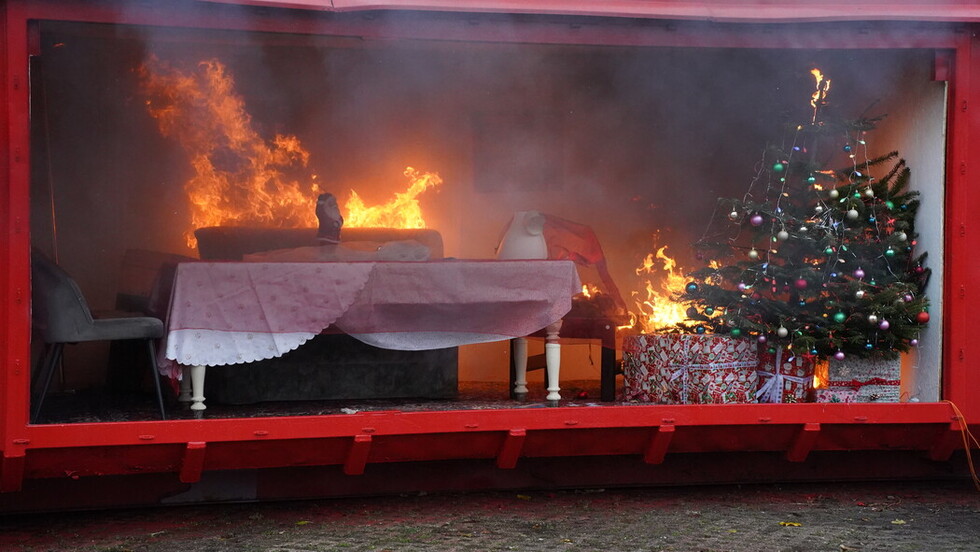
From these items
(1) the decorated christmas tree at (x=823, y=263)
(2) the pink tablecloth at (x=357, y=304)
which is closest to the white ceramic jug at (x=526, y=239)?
(2) the pink tablecloth at (x=357, y=304)

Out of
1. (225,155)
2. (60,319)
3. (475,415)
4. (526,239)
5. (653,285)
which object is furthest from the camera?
(653,285)

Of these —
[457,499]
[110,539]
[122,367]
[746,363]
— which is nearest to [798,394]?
[746,363]

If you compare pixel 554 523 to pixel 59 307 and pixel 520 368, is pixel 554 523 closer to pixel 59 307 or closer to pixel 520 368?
pixel 520 368

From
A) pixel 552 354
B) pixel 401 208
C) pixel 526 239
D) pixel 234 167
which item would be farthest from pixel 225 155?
pixel 552 354

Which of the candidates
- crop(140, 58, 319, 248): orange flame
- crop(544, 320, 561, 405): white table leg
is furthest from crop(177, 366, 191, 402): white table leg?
crop(140, 58, 319, 248): orange flame

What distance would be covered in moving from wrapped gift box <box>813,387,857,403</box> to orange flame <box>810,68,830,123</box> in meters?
1.83

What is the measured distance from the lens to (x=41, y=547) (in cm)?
559

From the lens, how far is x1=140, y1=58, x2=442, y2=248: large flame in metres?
9.59

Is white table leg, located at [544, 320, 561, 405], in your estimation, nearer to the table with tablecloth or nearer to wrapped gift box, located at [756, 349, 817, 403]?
the table with tablecloth

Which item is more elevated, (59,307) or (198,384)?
(59,307)

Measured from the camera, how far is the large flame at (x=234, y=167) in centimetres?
959

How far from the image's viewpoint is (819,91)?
7.12 metres

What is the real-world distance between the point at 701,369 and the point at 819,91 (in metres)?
2.13

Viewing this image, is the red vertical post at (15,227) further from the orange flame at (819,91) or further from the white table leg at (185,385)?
the orange flame at (819,91)
